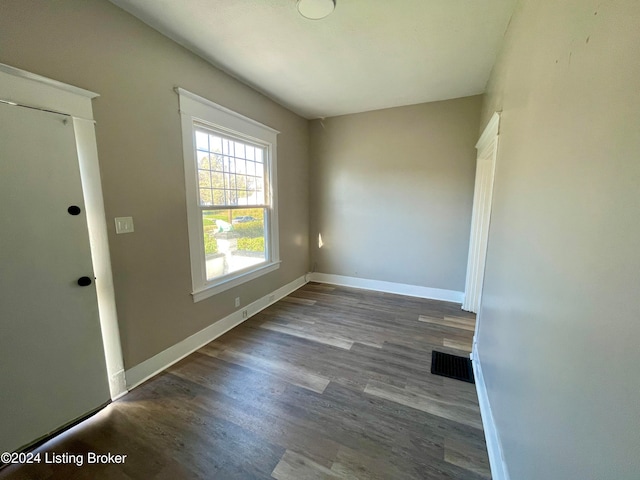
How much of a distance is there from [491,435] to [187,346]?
2.49 meters

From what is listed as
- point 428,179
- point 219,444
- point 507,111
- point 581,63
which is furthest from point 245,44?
point 219,444

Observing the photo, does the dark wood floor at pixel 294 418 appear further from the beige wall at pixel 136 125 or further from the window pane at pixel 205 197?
the window pane at pixel 205 197

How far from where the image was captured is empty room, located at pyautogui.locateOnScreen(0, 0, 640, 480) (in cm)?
73

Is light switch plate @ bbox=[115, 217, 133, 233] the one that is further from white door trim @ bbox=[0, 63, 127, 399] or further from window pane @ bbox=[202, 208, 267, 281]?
window pane @ bbox=[202, 208, 267, 281]

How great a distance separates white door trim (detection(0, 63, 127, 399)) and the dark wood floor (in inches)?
14.9

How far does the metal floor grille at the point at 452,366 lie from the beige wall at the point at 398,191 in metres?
1.53

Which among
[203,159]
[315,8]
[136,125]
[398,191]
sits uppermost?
[315,8]

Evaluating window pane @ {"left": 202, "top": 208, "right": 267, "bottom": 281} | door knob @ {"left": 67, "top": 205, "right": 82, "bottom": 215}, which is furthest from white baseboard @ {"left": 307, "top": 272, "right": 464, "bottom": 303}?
door knob @ {"left": 67, "top": 205, "right": 82, "bottom": 215}

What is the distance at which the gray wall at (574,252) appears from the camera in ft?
1.87

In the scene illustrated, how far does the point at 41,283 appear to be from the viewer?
4.82ft

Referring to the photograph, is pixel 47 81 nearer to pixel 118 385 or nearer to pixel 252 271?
pixel 118 385

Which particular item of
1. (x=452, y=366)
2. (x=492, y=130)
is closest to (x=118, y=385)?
(x=452, y=366)

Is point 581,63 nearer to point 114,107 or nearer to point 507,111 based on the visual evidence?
point 507,111

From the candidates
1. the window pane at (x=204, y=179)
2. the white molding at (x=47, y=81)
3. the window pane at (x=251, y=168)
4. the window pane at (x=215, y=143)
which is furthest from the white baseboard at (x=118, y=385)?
the window pane at (x=251, y=168)
